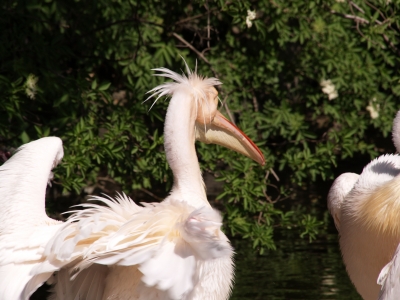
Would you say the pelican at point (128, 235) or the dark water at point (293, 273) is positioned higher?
Result: the pelican at point (128, 235)

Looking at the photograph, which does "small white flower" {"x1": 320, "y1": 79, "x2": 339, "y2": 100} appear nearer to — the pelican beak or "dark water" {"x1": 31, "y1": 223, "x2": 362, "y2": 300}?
"dark water" {"x1": 31, "y1": 223, "x2": 362, "y2": 300}

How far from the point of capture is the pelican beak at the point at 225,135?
11.7ft

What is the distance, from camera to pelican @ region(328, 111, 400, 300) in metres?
3.52

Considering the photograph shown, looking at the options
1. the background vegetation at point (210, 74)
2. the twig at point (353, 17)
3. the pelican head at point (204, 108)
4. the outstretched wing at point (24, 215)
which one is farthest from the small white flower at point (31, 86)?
the twig at point (353, 17)

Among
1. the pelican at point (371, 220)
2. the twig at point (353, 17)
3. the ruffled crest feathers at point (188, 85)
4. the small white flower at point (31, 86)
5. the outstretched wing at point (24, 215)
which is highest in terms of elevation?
the ruffled crest feathers at point (188, 85)

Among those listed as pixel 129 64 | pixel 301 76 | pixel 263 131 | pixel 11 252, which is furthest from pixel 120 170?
pixel 11 252

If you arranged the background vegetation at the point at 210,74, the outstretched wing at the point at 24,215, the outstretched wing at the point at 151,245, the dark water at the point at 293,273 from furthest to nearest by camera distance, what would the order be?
1. the dark water at the point at 293,273
2. the background vegetation at the point at 210,74
3. the outstretched wing at the point at 24,215
4. the outstretched wing at the point at 151,245

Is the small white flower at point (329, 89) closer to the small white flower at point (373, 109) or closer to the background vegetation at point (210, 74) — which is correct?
the background vegetation at point (210, 74)

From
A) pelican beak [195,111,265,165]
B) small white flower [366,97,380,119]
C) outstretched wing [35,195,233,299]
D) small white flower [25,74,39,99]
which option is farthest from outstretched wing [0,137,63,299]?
small white flower [366,97,380,119]

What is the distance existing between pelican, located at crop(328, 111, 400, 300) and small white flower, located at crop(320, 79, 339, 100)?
95 cm

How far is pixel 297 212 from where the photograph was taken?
6.81 meters

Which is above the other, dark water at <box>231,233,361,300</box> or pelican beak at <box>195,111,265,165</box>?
pelican beak at <box>195,111,265,165</box>

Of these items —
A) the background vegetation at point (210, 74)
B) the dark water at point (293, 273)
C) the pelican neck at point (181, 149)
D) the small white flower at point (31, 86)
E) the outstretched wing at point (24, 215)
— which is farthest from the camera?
the dark water at point (293, 273)

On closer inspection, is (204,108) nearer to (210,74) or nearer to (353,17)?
(210,74)
